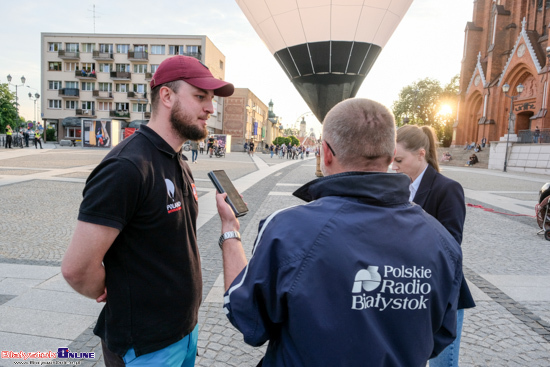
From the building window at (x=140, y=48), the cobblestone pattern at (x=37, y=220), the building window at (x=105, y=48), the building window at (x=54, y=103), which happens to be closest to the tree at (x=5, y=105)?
the building window at (x=54, y=103)

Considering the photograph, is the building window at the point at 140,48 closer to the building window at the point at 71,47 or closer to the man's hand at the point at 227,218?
the building window at the point at 71,47

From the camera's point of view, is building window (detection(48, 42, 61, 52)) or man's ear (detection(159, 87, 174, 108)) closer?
man's ear (detection(159, 87, 174, 108))

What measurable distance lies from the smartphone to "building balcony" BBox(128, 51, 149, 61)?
2356 inches

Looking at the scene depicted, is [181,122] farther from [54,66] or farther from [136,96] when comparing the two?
[54,66]

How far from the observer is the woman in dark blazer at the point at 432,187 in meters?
2.37

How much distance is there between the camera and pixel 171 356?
5.75 feet

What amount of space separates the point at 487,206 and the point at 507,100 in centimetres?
3671

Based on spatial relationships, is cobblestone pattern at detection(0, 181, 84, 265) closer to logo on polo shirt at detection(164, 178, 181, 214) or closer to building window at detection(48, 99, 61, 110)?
logo on polo shirt at detection(164, 178, 181, 214)

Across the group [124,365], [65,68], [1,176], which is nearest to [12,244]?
[124,365]

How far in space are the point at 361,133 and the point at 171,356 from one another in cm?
133

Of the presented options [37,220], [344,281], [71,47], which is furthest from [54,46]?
[344,281]

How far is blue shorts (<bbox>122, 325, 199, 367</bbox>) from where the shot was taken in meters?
1.64

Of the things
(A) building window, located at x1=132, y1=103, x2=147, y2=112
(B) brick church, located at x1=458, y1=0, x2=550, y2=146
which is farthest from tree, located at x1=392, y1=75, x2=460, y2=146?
(A) building window, located at x1=132, y1=103, x2=147, y2=112

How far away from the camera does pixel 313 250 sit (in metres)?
1.16
